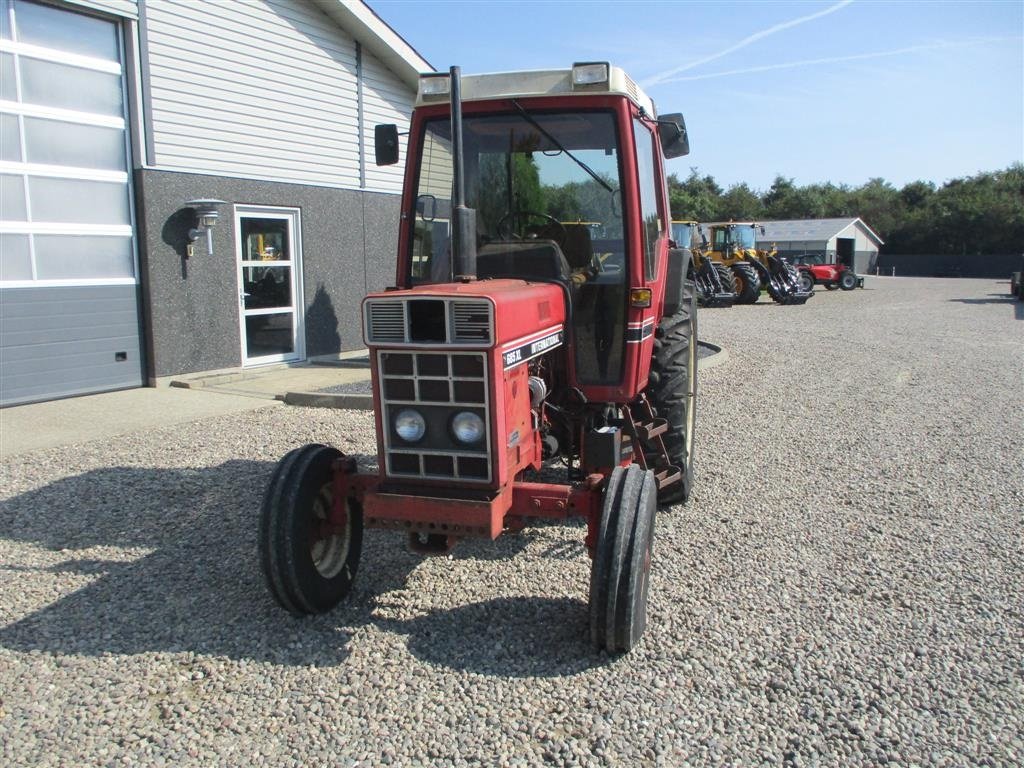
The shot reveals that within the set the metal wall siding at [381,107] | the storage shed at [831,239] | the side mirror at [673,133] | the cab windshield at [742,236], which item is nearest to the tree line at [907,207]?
the storage shed at [831,239]

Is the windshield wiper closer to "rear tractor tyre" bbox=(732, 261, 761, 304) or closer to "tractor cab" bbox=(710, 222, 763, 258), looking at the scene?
"rear tractor tyre" bbox=(732, 261, 761, 304)

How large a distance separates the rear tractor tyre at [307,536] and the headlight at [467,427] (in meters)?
0.76

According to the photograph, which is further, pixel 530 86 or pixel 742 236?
pixel 742 236

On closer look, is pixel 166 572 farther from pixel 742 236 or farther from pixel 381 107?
pixel 742 236

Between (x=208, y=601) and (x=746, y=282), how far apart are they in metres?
21.6

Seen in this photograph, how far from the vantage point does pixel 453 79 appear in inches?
146

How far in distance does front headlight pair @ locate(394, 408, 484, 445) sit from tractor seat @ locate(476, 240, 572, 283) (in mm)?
1058

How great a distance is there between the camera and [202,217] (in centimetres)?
927

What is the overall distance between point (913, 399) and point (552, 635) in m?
6.76

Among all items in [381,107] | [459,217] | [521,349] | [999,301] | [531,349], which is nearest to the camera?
[521,349]

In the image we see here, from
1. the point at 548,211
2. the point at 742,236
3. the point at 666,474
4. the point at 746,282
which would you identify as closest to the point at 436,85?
the point at 548,211

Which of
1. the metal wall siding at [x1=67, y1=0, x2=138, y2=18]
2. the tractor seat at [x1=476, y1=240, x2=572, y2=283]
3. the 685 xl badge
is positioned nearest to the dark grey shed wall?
the metal wall siding at [x1=67, y1=0, x2=138, y2=18]

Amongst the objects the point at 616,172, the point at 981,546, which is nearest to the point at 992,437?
the point at 981,546

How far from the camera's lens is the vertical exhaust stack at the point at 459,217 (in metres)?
3.71
